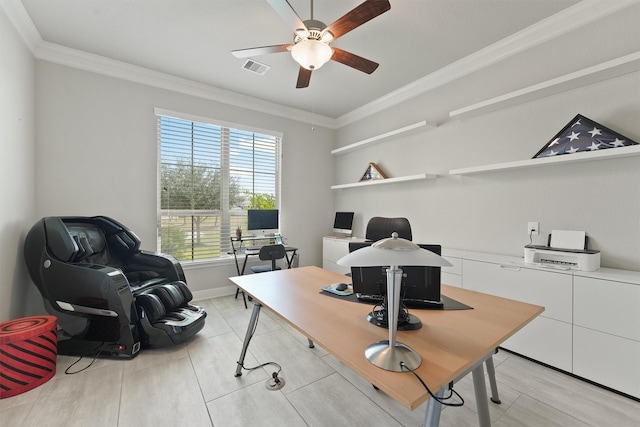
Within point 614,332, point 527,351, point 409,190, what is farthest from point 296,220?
point 614,332

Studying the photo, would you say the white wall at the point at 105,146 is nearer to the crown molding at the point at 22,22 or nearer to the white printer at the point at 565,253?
the crown molding at the point at 22,22

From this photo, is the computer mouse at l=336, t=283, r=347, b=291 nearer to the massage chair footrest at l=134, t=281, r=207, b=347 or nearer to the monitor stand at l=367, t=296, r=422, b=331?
the monitor stand at l=367, t=296, r=422, b=331

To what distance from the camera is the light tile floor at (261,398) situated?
5.24 feet

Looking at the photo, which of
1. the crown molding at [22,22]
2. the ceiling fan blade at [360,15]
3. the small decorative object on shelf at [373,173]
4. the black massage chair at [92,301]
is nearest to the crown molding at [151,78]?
the crown molding at [22,22]

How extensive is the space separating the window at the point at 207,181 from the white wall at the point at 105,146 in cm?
14

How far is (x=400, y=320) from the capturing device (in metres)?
1.28

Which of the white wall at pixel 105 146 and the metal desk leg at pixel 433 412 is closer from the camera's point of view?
the metal desk leg at pixel 433 412

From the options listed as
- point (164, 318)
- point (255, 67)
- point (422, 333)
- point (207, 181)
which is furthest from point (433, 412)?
point (207, 181)

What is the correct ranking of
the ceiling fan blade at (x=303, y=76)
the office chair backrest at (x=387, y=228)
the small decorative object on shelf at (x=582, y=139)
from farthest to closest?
the ceiling fan blade at (x=303, y=76) → the office chair backrest at (x=387, y=228) → the small decorative object on shelf at (x=582, y=139)

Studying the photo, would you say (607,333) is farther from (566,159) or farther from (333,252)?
(333,252)

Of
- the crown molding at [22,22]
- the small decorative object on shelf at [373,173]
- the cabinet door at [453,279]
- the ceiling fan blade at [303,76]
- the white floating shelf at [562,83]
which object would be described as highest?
the crown molding at [22,22]

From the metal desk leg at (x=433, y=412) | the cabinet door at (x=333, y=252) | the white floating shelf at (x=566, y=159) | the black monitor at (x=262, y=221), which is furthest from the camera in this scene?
the cabinet door at (x=333, y=252)

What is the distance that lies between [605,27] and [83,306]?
4762 mm

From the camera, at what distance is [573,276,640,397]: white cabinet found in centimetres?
175
